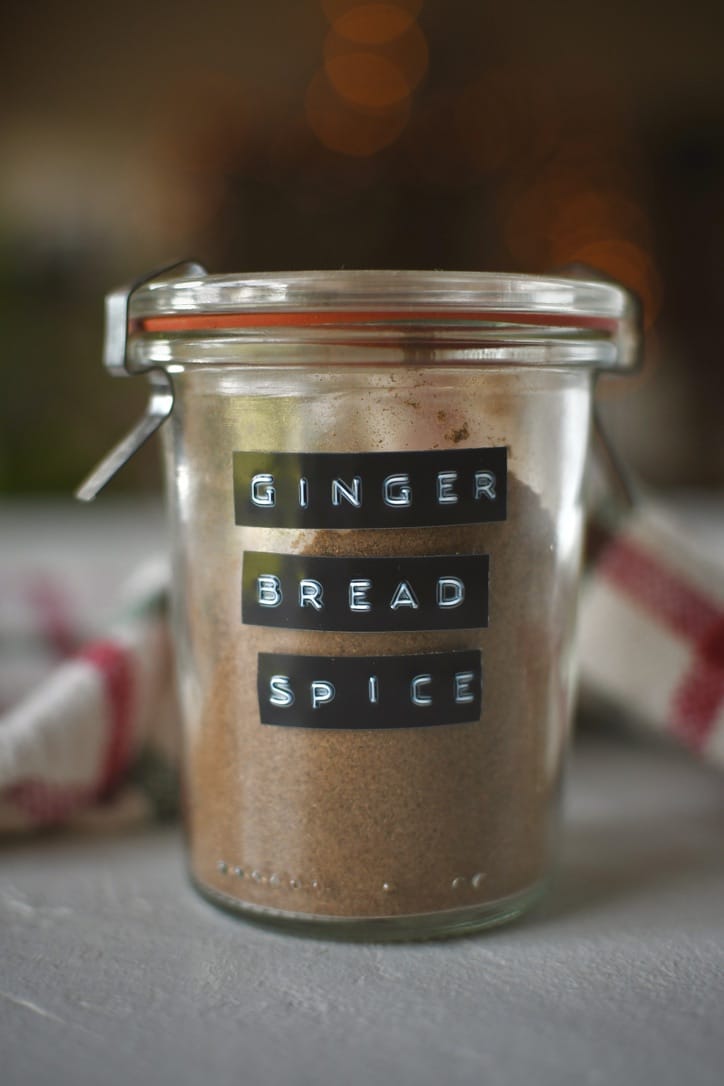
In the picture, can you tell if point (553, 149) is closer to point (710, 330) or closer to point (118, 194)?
point (710, 330)

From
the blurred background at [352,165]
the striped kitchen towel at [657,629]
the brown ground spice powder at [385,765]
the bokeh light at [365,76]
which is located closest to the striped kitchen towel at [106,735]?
the brown ground spice powder at [385,765]

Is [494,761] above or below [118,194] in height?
below

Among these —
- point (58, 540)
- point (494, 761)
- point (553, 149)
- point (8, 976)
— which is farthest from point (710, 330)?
point (8, 976)

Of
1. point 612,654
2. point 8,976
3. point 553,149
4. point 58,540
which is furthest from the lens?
point 553,149

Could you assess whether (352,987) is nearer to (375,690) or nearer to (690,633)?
(375,690)

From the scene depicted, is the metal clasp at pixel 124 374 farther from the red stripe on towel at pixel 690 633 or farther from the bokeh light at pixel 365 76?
the bokeh light at pixel 365 76

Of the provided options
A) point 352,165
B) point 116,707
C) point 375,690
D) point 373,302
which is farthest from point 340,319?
point 352,165
